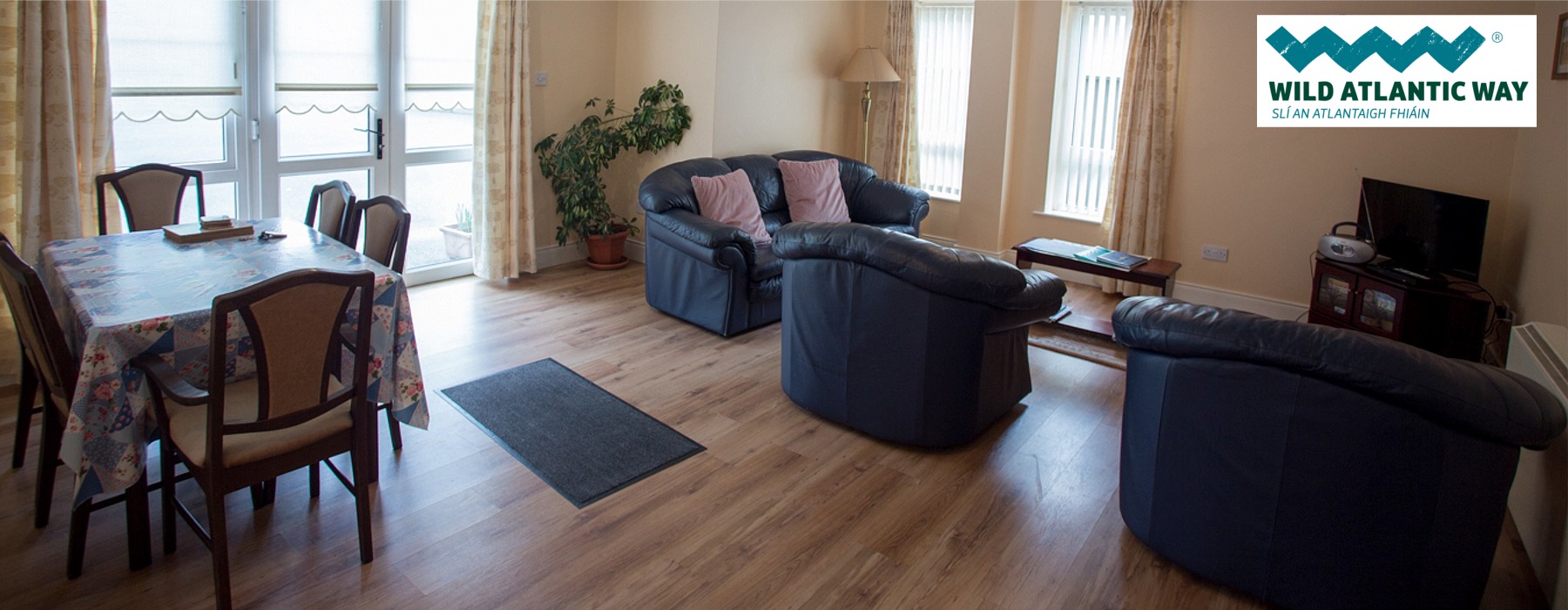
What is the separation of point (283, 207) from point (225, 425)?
3.13 meters

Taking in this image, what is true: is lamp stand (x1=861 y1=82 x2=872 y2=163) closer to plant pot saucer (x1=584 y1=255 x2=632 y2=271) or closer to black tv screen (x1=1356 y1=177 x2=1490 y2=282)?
plant pot saucer (x1=584 y1=255 x2=632 y2=271)

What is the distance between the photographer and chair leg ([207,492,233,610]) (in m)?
2.52

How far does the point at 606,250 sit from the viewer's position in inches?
261

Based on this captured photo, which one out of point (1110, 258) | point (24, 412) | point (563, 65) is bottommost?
point (24, 412)

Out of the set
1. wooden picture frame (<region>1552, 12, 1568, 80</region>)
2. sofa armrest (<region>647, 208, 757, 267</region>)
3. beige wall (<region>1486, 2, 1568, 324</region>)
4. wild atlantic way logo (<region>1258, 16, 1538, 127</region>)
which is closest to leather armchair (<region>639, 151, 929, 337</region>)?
sofa armrest (<region>647, 208, 757, 267</region>)

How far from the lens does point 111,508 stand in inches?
122

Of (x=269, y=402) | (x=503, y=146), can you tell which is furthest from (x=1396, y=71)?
(x=269, y=402)

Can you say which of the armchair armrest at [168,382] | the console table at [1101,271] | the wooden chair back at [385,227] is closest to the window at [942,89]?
the console table at [1101,271]

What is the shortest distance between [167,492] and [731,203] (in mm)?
3551

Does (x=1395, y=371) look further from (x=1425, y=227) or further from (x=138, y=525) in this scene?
(x=138, y=525)

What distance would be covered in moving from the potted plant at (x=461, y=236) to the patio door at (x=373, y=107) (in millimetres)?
19

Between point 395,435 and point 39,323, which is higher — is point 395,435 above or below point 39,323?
below

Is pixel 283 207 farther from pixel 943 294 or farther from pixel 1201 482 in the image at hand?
pixel 1201 482

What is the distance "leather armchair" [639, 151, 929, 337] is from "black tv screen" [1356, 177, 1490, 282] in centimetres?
336
